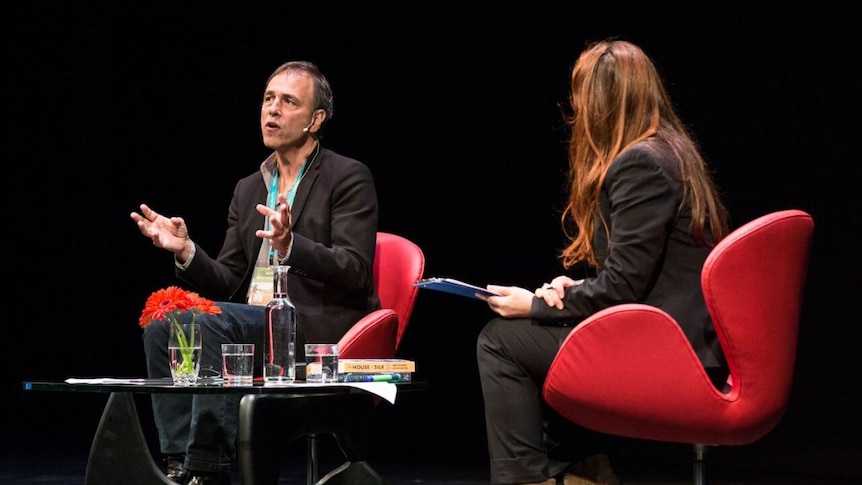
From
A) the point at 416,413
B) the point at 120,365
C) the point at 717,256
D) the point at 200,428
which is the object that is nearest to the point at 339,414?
the point at 200,428

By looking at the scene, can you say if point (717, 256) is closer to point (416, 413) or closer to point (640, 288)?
point (640, 288)

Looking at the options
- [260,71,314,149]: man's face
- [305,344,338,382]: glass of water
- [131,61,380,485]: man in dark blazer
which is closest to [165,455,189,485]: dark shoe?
[131,61,380,485]: man in dark blazer

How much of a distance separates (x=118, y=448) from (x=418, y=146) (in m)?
2.52

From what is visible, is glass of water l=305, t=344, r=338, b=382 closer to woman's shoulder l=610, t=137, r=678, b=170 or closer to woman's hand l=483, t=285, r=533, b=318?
woman's hand l=483, t=285, r=533, b=318

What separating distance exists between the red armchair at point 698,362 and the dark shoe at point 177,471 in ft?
2.97

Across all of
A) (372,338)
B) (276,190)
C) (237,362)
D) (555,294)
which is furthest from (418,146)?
(555,294)

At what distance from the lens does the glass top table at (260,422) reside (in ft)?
6.87

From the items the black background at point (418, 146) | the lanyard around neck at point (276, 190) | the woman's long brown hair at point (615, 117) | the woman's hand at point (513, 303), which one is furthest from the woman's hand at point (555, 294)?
the black background at point (418, 146)

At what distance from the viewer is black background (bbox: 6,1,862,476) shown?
3686 mm

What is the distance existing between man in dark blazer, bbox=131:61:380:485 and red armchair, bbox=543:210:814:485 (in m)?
0.89

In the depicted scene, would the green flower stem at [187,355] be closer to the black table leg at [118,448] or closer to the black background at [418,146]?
the black table leg at [118,448]

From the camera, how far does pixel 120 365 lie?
5.27m

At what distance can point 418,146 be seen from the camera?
472 centimetres

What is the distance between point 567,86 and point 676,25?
54 cm
